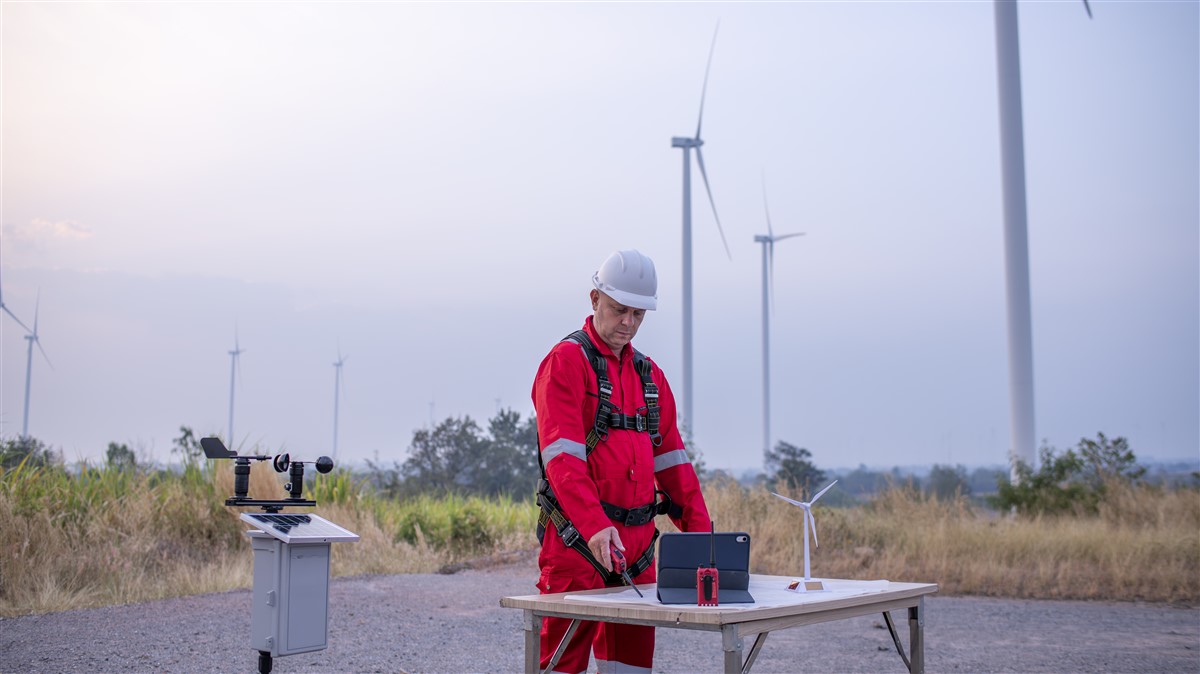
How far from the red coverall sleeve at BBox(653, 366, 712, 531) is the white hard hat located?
530mm

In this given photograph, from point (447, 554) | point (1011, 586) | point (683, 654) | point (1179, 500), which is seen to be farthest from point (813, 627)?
point (1179, 500)

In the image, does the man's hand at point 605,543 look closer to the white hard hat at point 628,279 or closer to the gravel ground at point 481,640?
the white hard hat at point 628,279

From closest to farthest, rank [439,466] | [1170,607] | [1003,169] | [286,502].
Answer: [286,502], [1170,607], [1003,169], [439,466]

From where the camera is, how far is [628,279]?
174 inches

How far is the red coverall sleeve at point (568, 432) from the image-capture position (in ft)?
13.4

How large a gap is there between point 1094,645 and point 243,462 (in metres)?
7.07

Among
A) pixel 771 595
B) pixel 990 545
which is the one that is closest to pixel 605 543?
pixel 771 595

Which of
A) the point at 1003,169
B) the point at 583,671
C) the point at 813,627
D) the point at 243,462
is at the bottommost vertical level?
the point at 813,627

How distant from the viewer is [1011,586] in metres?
12.2

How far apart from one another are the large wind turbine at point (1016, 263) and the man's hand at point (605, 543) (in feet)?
64.7

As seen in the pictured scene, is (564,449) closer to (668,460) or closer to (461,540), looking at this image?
(668,460)

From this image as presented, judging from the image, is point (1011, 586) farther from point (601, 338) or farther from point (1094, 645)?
point (601, 338)

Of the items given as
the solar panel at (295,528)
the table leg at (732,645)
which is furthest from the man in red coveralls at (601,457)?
the solar panel at (295,528)

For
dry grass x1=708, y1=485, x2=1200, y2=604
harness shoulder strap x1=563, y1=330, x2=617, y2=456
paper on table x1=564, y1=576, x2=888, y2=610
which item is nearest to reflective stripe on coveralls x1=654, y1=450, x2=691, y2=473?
harness shoulder strap x1=563, y1=330, x2=617, y2=456
